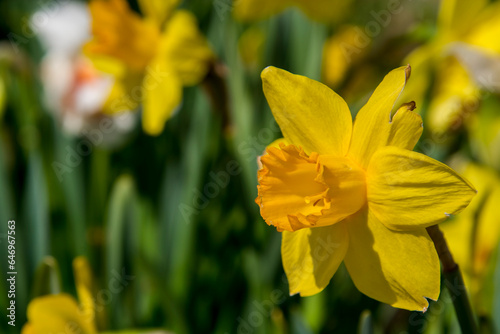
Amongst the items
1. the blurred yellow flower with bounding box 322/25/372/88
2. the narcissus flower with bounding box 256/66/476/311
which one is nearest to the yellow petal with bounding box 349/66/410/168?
the narcissus flower with bounding box 256/66/476/311

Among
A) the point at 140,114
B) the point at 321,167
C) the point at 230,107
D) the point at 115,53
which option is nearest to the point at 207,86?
the point at 230,107

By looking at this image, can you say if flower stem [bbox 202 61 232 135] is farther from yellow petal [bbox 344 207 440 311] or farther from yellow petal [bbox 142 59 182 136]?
yellow petal [bbox 344 207 440 311]

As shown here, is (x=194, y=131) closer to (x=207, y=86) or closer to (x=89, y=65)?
(x=207, y=86)

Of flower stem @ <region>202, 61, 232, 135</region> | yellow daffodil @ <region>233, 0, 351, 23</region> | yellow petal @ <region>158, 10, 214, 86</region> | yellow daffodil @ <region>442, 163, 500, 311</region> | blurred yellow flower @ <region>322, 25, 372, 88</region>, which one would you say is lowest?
yellow daffodil @ <region>442, 163, 500, 311</region>

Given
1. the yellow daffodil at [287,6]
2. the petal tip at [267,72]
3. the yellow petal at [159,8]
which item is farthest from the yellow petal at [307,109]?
the yellow petal at [159,8]

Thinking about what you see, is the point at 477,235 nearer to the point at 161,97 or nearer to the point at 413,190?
the point at 413,190

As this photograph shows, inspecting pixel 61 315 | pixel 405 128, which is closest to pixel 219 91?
pixel 61 315
